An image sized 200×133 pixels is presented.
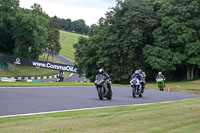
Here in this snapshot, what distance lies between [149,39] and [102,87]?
4022 cm

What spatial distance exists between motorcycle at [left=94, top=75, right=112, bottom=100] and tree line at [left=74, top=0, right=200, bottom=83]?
33.9 metres

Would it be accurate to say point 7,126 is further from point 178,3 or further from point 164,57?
point 178,3

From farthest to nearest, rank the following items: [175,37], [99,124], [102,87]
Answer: [175,37]
[102,87]
[99,124]

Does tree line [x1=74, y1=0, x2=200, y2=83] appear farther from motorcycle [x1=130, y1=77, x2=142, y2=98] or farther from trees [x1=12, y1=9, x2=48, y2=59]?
motorcycle [x1=130, y1=77, x2=142, y2=98]

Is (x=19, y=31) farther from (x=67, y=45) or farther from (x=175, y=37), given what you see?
(x=67, y=45)

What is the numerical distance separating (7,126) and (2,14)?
230 ft

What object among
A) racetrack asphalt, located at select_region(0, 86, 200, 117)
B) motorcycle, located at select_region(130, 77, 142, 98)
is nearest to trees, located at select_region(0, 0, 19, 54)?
motorcycle, located at select_region(130, 77, 142, 98)

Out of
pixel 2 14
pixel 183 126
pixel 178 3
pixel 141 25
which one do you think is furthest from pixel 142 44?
pixel 183 126

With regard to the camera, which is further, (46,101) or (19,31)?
(19,31)

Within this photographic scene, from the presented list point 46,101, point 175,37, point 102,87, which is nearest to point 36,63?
point 175,37

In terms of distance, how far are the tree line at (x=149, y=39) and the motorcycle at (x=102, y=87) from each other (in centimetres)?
3391

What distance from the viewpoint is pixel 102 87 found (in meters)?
19.0

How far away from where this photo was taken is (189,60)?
51.8 m

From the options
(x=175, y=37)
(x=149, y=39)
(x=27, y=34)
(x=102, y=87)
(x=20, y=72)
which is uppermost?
(x=27, y=34)
